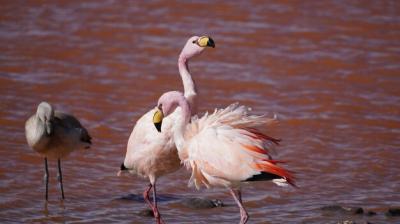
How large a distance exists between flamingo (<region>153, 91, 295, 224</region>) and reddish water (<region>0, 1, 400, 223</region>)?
1015 mm

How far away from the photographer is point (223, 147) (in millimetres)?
7641

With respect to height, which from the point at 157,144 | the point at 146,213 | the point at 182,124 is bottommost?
the point at 146,213

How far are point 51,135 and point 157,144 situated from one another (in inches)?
71.1

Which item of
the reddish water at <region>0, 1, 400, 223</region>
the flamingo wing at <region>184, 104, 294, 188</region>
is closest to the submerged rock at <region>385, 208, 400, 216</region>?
the reddish water at <region>0, 1, 400, 223</region>

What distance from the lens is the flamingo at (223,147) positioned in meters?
7.54

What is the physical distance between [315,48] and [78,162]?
493cm

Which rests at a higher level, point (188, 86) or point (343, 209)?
point (188, 86)

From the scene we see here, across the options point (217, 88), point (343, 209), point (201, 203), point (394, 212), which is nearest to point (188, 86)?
point (201, 203)

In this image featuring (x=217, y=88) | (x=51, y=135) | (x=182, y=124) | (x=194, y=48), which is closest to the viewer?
(x=182, y=124)

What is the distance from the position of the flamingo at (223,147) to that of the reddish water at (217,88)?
1.02 m

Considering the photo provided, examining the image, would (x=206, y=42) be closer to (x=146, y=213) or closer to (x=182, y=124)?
(x=182, y=124)

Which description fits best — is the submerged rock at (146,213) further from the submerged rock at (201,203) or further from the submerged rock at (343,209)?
the submerged rock at (343,209)

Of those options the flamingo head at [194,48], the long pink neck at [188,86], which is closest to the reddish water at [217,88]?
the long pink neck at [188,86]

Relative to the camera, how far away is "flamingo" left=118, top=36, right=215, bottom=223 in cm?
836
